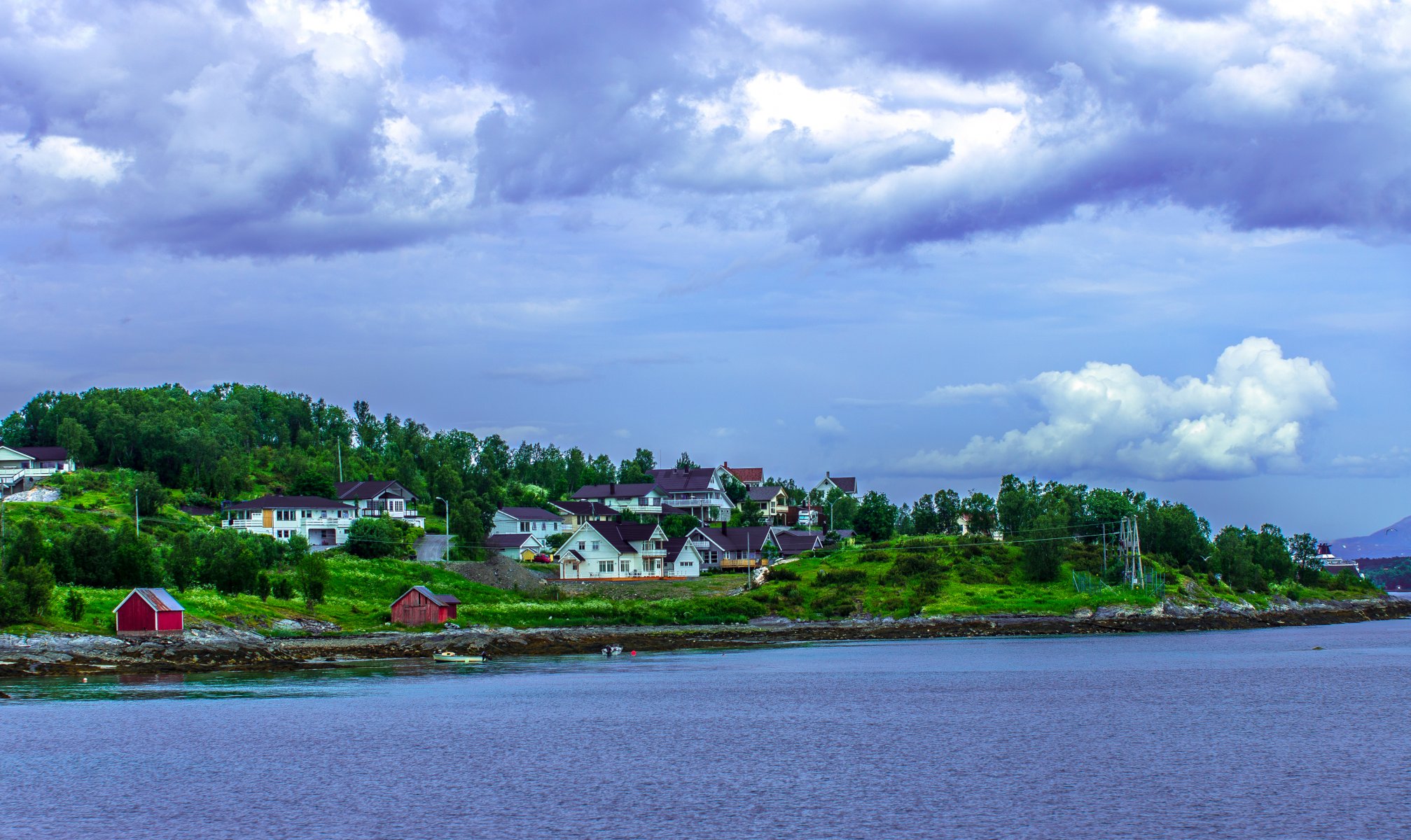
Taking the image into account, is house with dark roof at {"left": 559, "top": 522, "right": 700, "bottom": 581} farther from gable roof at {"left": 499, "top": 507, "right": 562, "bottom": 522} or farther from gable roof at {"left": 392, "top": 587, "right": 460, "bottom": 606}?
gable roof at {"left": 392, "top": 587, "right": 460, "bottom": 606}

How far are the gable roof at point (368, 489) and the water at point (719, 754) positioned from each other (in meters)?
68.2

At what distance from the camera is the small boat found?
8206 centimetres

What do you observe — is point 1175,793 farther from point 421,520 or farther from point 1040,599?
point 421,520

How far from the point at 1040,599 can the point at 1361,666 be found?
3818cm

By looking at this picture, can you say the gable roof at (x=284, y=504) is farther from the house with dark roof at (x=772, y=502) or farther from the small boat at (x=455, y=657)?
the house with dark roof at (x=772, y=502)

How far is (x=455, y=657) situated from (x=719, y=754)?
42.3 metres

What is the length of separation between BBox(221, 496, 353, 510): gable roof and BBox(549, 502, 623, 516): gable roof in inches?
1351

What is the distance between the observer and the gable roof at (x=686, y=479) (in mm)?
168750

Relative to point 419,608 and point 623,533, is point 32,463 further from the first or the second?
point 419,608

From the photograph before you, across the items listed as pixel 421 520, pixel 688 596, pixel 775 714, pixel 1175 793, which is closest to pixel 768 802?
pixel 1175 793

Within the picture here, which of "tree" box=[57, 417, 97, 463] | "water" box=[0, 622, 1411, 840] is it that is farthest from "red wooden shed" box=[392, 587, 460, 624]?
"tree" box=[57, 417, 97, 463]

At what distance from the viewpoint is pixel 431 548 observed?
125375 mm

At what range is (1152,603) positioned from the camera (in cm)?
11219

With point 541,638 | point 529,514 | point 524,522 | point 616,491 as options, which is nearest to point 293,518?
point 524,522
